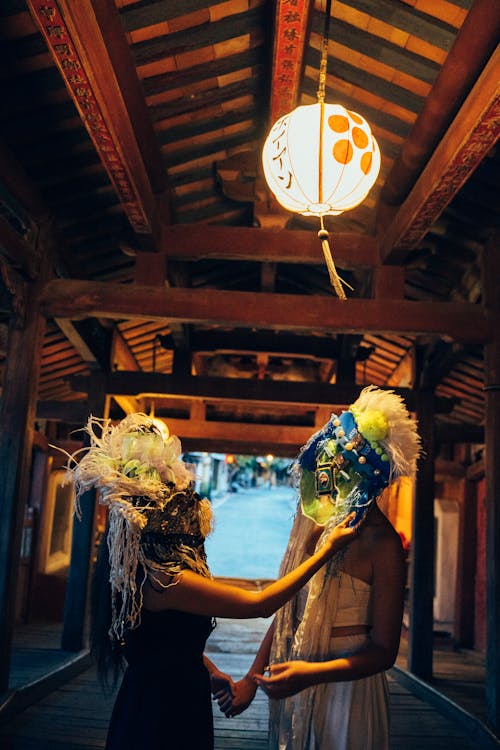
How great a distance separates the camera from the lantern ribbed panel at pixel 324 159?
3.86 meters

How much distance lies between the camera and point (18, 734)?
16.9 ft

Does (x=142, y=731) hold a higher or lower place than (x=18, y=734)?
higher

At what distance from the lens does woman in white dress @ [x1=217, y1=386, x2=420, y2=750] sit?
2.69m

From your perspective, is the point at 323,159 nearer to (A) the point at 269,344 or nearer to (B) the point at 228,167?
(B) the point at 228,167

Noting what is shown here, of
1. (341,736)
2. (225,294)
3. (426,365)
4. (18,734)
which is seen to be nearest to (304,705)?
(341,736)

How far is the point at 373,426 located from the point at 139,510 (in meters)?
0.94

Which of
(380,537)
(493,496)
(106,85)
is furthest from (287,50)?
(493,496)

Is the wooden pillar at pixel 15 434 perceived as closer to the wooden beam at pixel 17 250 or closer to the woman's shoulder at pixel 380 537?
the wooden beam at pixel 17 250

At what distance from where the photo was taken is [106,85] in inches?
148

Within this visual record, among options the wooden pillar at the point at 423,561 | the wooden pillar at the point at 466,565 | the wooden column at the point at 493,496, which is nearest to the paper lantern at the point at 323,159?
the wooden column at the point at 493,496

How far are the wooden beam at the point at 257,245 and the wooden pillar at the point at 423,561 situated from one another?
2.68 m

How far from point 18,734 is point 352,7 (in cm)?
555

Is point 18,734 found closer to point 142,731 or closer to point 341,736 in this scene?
point 142,731

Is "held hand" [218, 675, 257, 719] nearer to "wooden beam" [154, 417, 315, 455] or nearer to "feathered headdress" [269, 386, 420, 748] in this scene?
"feathered headdress" [269, 386, 420, 748]
